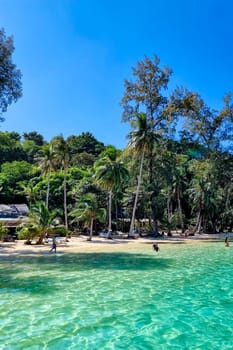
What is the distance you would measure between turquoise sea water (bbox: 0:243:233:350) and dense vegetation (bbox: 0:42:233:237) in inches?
810

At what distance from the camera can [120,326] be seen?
9.39 metres

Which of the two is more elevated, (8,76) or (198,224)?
(8,76)

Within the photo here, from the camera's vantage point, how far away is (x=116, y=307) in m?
11.4

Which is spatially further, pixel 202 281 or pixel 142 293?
pixel 202 281

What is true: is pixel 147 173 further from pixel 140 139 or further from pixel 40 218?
pixel 40 218

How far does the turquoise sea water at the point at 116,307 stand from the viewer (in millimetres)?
8383

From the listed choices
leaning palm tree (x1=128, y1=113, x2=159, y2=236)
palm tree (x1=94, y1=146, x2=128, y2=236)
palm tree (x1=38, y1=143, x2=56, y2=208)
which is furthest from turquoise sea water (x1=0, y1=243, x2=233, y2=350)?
palm tree (x1=38, y1=143, x2=56, y2=208)

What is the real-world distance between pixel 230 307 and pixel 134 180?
3851cm

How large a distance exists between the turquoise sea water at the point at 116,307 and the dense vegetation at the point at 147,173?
20.6 m

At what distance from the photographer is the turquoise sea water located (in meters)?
8.38

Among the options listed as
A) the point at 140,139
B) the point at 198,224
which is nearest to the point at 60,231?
the point at 140,139

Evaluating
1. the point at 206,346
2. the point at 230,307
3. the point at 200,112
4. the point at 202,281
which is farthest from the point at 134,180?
the point at 206,346

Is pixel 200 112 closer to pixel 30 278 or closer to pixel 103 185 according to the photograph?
pixel 103 185

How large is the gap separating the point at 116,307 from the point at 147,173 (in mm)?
39096
